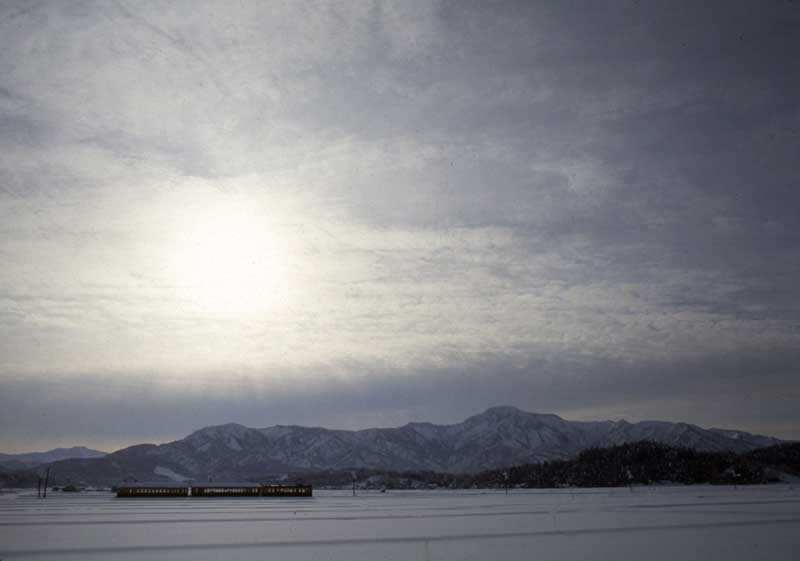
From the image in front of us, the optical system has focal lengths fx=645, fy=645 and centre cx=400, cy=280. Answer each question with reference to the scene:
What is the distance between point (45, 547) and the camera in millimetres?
52000

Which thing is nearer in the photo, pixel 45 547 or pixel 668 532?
pixel 45 547

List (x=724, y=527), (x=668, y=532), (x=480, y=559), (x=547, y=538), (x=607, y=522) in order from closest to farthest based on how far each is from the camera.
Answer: (x=480, y=559) < (x=547, y=538) < (x=668, y=532) < (x=724, y=527) < (x=607, y=522)

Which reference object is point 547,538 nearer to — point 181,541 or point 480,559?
point 480,559

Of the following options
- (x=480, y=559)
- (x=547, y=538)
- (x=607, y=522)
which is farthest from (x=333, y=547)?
(x=607, y=522)

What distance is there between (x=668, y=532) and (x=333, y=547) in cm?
3168

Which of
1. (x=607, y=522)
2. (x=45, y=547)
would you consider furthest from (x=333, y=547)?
(x=607, y=522)

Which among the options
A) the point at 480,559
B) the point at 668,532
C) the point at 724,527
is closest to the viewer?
the point at 480,559

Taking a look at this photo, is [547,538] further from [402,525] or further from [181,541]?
[181,541]

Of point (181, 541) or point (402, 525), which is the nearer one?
point (181, 541)

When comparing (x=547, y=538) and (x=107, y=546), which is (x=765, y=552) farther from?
(x=107, y=546)

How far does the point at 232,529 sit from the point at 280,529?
17.8 feet

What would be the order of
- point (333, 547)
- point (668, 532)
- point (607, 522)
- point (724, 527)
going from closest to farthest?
point (333, 547), point (668, 532), point (724, 527), point (607, 522)

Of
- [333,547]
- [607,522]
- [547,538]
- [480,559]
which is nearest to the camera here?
[480,559]

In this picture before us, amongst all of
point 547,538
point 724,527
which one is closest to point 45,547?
point 547,538
